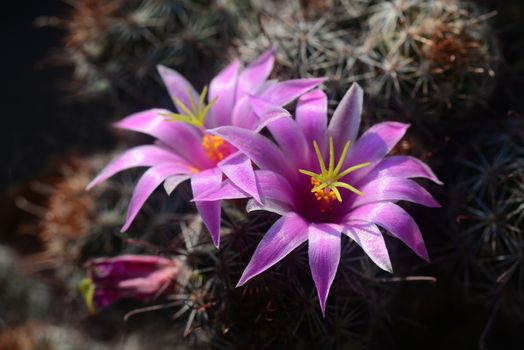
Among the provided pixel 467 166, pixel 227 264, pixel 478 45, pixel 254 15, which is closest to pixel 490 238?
pixel 467 166

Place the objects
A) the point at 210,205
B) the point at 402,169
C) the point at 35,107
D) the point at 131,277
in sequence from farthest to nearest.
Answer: the point at 35,107 → the point at 131,277 → the point at 402,169 → the point at 210,205

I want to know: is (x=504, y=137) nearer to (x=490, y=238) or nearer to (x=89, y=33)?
(x=490, y=238)

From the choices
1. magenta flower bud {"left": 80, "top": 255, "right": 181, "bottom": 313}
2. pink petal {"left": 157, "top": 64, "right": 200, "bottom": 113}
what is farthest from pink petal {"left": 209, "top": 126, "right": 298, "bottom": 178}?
magenta flower bud {"left": 80, "top": 255, "right": 181, "bottom": 313}

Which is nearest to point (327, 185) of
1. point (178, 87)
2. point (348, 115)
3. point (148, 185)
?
point (348, 115)

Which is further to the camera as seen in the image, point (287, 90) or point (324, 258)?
point (287, 90)

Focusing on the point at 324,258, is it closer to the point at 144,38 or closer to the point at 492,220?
the point at 492,220

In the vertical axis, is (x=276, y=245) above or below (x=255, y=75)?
below
